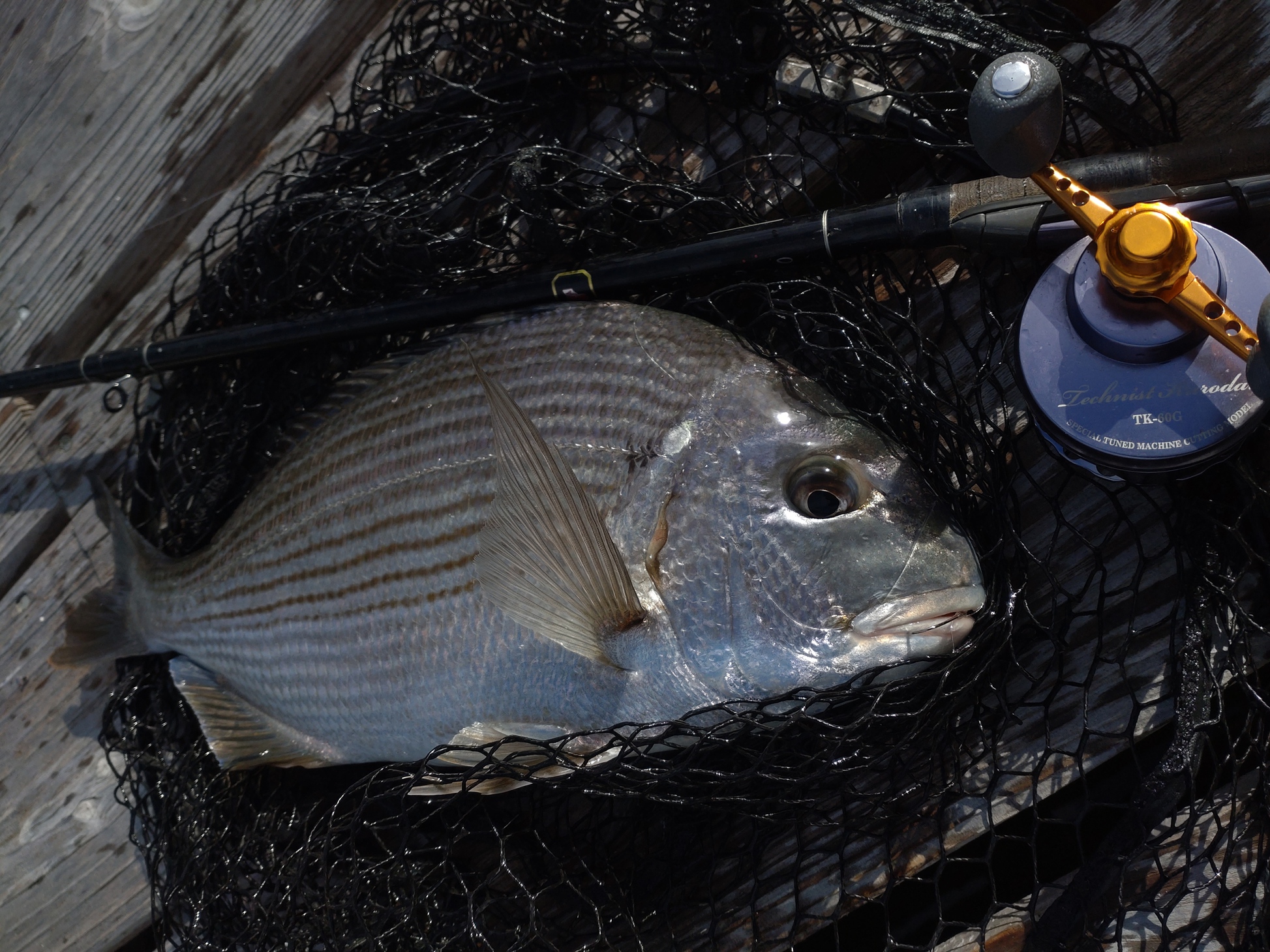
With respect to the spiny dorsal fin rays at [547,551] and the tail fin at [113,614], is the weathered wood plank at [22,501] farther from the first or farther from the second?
the spiny dorsal fin rays at [547,551]

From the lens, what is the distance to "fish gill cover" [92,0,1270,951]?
58.6 inches

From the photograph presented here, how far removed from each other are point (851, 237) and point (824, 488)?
444 mm

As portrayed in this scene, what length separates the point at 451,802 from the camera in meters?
1.71

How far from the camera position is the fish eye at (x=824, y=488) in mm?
1475

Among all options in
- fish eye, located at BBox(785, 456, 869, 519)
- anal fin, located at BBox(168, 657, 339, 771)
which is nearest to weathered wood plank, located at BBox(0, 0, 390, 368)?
anal fin, located at BBox(168, 657, 339, 771)

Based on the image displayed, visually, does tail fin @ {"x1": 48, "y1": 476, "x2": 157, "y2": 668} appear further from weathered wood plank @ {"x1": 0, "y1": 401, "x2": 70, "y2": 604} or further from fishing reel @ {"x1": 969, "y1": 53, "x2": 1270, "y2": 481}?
fishing reel @ {"x1": 969, "y1": 53, "x2": 1270, "y2": 481}

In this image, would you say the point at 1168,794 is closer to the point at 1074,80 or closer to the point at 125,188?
the point at 1074,80

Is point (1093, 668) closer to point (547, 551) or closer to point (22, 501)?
point (547, 551)

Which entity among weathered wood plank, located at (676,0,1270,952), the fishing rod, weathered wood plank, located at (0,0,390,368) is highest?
weathered wood plank, located at (0,0,390,368)

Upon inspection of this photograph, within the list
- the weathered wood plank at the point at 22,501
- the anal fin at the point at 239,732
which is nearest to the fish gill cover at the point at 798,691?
the anal fin at the point at 239,732

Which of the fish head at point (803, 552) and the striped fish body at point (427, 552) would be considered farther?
the striped fish body at point (427, 552)

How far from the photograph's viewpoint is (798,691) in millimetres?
1398

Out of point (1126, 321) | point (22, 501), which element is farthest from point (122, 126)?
point (1126, 321)

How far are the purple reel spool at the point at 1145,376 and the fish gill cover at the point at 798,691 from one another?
14 centimetres
